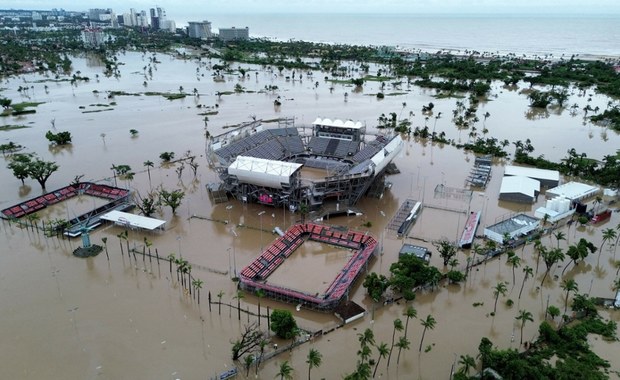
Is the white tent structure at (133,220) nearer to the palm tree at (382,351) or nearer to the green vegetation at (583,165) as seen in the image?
the palm tree at (382,351)

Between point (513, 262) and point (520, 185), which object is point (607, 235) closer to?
point (513, 262)

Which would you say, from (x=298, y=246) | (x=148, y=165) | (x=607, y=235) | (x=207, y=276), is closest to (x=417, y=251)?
(x=298, y=246)

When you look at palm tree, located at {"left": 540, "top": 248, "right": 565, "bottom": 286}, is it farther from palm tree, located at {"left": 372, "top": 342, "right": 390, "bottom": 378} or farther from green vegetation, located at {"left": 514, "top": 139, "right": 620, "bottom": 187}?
green vegetation, located at {"left": 514, "top": 139, "right": 620, "bottom": 187}

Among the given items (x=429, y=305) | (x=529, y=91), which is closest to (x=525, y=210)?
(x=429, y=305)

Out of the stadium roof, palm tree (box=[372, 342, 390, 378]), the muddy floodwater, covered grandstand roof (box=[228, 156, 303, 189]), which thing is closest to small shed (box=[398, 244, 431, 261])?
the muddy floodwater

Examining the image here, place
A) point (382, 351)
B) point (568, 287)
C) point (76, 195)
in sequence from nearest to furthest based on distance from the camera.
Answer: point (382, 351) → point (568, 287) → point (76, 195)

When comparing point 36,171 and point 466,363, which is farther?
point 36,171
